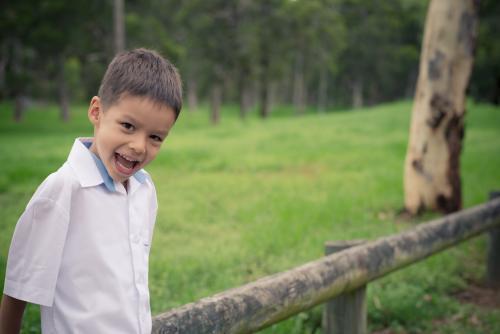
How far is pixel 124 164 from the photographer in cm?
175

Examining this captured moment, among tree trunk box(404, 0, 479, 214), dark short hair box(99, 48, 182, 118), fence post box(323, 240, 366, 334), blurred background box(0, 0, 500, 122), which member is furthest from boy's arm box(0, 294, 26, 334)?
blurred background box(0, 0, 500, 122)

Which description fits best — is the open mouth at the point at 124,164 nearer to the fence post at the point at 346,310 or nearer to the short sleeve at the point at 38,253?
the short sleeve at the point at 38,253

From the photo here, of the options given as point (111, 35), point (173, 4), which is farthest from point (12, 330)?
point (173, 4)

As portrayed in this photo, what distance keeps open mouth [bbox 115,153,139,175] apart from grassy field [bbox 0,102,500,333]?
201 centimetres

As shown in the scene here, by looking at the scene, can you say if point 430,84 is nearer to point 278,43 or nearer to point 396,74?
point 278,43

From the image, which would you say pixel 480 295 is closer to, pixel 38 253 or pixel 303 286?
pixel 303 286

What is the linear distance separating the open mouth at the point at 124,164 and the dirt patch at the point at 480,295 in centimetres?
A: 395

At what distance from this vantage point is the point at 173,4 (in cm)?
3512

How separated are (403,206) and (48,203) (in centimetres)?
673

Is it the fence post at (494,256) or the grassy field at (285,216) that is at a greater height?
the fence post at (494,256)

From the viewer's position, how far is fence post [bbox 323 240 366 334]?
10.4 ft

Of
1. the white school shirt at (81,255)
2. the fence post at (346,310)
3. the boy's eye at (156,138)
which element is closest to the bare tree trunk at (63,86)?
the fence post at (346,310)

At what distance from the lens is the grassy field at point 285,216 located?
4328mm

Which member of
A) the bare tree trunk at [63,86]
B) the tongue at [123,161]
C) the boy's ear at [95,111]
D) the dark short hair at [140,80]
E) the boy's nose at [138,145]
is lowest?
the bare tree trunk at [63,86]
